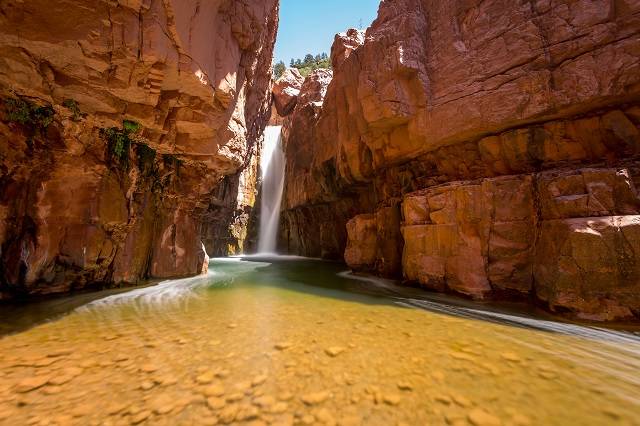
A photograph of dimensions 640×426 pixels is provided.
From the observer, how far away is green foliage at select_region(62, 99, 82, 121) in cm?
534

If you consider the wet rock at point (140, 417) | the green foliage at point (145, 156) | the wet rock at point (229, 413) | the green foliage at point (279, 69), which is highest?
the green foliage at point (279, 69)

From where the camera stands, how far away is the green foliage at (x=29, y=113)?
4973mm

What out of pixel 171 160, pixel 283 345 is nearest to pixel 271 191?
pixel 171 160

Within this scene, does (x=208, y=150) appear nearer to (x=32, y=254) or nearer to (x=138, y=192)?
(x=138, y=192)

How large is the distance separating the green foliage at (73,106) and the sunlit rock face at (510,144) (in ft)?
26.4

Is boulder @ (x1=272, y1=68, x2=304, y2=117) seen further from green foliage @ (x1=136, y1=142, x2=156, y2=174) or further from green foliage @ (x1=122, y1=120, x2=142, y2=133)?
green foliage @ (x1=122, y1=120, x2=142, y2=133)

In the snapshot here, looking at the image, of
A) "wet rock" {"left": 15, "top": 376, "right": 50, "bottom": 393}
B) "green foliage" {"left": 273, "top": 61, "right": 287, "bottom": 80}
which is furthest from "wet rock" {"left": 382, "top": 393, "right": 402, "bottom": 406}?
"green foliage" {"left": 273, "top": 61, "right": 287, "bottom": 80}

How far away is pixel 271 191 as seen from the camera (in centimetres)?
2548

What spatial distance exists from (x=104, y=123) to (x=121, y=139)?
2.14 ft

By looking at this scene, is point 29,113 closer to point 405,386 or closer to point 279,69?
point 405,386

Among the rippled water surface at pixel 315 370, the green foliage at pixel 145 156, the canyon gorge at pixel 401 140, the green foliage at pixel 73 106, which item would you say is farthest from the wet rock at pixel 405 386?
the green foliage at pixel 145 156

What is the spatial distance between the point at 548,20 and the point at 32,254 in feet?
43.4

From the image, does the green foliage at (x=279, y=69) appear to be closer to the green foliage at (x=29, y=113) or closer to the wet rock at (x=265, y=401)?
the green foliage at (x=29, y=113)

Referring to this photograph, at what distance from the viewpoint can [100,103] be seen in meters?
5.51
